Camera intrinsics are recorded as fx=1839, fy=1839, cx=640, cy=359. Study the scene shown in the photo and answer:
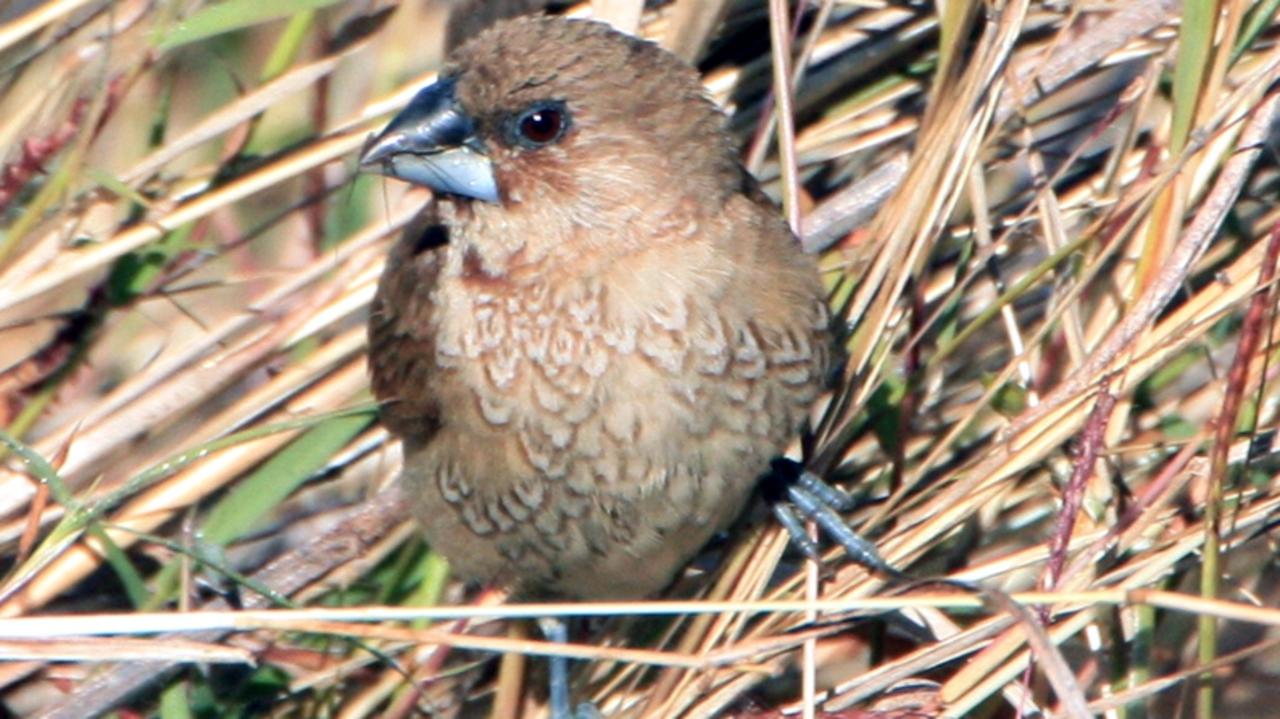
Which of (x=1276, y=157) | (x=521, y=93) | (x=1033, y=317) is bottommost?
(x=1033, y=317)

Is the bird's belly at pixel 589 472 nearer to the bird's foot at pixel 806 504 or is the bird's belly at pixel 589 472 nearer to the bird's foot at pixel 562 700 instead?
the bird's foot at pixel 806 504

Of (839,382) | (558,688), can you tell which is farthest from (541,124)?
(558,688)

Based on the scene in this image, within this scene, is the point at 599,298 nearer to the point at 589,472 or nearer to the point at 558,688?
the point at 589,472

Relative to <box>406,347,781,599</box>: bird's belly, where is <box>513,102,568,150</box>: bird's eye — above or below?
above

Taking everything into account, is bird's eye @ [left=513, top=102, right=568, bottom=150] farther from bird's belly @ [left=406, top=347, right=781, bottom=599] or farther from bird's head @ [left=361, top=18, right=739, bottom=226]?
bird's belly @ [left=406, top=347, right=781, bottom=599]

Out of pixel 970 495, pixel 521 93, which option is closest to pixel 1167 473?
pixel 970 495

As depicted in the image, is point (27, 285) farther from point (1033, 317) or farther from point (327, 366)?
point (1033, 317)

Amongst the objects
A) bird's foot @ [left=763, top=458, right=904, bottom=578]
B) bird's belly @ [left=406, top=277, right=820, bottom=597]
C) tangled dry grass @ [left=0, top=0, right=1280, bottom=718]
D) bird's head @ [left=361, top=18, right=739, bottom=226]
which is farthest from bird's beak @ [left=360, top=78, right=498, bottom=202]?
bird's foot @ [left=763, top=458, right=904, bottom=578]
